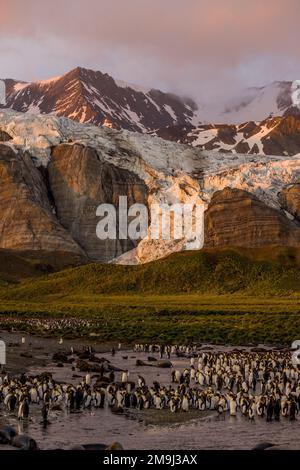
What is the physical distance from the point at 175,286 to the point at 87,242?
6105 centimetres

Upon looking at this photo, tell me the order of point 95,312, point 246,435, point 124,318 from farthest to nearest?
point 95,312 → point 124,318 → point 246,435

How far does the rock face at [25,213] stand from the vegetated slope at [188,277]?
128ft

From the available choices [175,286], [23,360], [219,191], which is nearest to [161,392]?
[23,360]

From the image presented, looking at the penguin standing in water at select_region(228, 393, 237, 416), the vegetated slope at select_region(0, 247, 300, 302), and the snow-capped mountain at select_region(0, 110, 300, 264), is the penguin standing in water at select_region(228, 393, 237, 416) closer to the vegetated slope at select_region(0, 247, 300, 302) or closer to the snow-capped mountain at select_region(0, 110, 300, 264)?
the vegetated slope at select_region(0, 247, 300, 302)

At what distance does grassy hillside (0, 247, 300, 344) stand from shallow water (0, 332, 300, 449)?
30024 millimetres

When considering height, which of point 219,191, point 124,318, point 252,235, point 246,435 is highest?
point 219,191

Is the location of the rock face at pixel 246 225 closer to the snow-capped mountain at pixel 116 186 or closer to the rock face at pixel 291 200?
the snow-capped mountain at pixel 116 186

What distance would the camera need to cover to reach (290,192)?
162250 millimetres

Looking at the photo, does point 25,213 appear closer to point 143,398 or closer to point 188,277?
point 188,277

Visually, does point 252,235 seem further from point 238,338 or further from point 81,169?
point 238,338

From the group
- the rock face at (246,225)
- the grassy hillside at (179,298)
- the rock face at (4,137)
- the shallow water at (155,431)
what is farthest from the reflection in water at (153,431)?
the rock face at (4,137)

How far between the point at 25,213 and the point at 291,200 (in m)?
61.1

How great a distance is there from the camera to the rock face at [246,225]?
146500mm

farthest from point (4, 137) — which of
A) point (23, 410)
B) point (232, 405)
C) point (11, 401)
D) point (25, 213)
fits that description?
point (23, 410)
